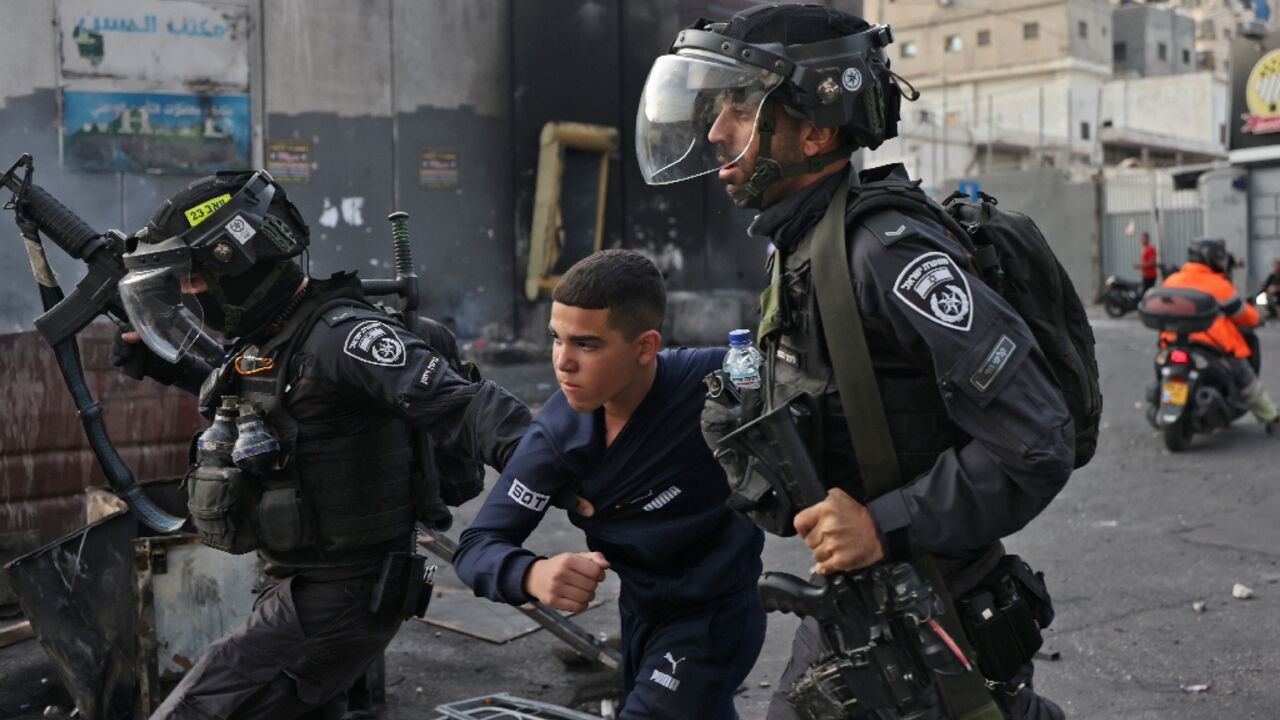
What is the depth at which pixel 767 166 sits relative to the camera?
247 cm

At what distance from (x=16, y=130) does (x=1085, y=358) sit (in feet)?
37.2

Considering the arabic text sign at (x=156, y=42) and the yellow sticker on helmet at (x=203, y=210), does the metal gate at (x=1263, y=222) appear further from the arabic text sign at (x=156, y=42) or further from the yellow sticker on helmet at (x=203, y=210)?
the yellow sticker on helmet at (x=203, y=210)

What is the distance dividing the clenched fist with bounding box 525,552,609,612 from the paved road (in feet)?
7.60

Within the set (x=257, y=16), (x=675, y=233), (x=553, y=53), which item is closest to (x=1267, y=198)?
(x=675, y=233)

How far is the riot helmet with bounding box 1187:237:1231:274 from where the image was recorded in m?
9.34

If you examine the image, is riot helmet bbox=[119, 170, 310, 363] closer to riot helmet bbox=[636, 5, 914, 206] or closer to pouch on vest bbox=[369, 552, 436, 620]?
pouch on vest bbox=[369, 552, 436, 620]

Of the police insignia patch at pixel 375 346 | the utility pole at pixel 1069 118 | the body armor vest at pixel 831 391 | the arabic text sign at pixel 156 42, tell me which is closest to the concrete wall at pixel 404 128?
the arabic text sign at pixel 156 42

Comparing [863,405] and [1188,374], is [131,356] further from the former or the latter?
[1188,374]

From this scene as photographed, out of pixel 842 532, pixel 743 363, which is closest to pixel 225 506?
pixel 743 363

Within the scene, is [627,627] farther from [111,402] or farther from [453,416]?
[111,402]

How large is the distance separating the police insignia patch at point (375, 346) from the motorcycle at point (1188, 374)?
23.6ft

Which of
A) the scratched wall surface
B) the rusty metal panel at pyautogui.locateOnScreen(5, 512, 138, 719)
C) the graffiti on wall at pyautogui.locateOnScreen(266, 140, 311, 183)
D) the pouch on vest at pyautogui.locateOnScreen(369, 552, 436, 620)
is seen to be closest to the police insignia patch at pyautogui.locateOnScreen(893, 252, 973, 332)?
the pouch on vest at pyautogui.locateOnScreen(369, 552, 436, 620)

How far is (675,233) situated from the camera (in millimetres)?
16688

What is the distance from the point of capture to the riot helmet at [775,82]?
245 cm
